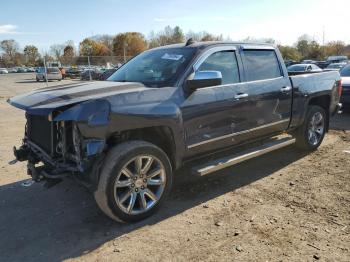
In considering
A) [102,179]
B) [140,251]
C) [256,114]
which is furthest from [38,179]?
[256,114]

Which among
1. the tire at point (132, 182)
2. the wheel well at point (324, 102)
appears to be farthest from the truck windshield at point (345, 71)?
the tire at point (132, 182)

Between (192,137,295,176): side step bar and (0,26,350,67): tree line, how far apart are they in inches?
1553

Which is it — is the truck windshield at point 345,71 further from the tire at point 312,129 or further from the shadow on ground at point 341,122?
the tire at point 312,129

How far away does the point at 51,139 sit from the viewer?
13.3 feet

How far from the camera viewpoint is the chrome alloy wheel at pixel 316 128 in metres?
6.54

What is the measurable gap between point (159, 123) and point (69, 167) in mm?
1060

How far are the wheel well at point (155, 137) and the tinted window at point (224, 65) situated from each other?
102cm

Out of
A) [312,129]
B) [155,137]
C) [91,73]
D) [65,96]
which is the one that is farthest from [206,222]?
[91,73]

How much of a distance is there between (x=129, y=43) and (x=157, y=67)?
7791 centimetres

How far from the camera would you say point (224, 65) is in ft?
16.2

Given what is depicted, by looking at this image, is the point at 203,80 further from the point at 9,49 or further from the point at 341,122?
the point at 9,49

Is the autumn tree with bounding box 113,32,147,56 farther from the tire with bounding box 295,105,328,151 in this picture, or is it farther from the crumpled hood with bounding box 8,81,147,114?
the crumpled hood with bounding box 8,81,147,114

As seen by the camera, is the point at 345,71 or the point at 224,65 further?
the point at 345,71

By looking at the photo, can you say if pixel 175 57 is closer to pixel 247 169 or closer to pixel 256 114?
pixel 256 114
